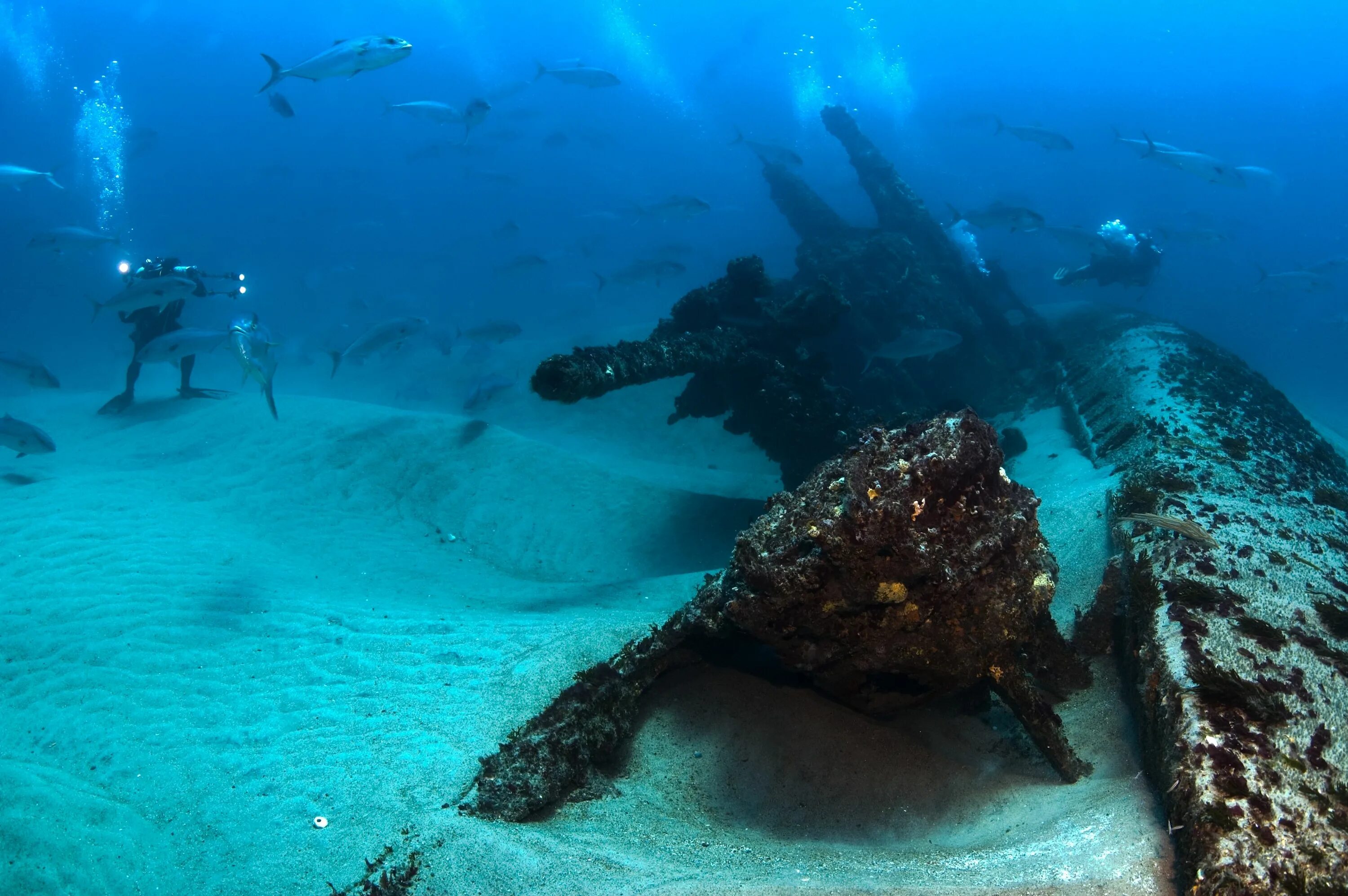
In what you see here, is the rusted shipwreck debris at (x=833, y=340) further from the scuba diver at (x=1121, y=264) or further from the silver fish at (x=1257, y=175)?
the silver fish at (x=1257, y=175)

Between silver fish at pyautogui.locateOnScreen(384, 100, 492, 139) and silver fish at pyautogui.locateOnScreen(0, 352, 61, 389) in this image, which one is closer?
silver fish at pyautogui.locateOnScreen(0, 352, 61, 389)

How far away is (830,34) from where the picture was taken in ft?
247

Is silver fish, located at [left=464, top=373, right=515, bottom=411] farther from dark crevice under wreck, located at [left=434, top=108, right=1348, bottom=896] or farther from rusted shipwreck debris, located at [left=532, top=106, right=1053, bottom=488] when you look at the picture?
dark crevice under wreck, located at [left=434, top=108, right=1348, bottom=896]

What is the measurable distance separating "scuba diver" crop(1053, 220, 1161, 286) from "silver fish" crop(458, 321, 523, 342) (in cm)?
1317

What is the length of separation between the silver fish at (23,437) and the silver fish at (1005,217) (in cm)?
1688

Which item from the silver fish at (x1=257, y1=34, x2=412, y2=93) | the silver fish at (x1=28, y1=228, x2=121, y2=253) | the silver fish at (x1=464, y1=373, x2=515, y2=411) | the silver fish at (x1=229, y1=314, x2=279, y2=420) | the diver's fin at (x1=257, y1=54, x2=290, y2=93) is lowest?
the silver fish at (x1=464, y1=373, x2=515, y2=411)

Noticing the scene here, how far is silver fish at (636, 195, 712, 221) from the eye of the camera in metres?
15.3

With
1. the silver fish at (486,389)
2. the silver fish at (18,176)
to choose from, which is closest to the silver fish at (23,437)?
the silver fish at (18,176)

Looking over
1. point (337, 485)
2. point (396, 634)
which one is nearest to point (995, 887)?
point (396, 634)

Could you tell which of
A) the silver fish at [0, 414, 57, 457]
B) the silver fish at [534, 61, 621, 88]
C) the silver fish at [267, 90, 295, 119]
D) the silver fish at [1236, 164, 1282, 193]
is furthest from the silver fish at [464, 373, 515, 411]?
the silver fish at [1236, 164, 1282, 193]

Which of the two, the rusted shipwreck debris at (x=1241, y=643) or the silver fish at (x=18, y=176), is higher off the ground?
the rusted shipwreck debris at (x=1241, y=643)

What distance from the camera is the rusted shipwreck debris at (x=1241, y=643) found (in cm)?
208

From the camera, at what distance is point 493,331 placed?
14758 mm

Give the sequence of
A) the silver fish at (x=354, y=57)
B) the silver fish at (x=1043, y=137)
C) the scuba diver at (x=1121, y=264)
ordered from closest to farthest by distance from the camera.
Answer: the silver fish at (x=354, y=57) → the scuba diver at (x=1121, y=264) → the silver fish at (x=1043, y=137)
